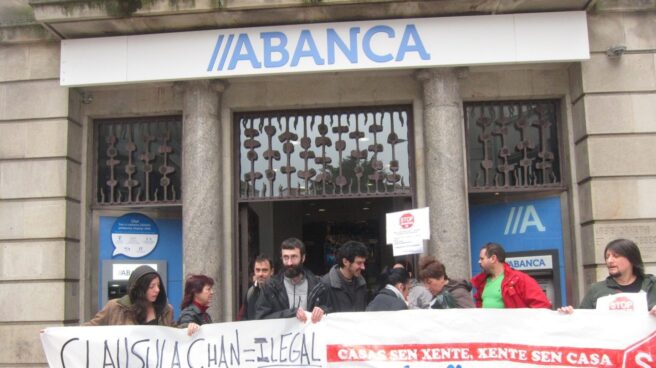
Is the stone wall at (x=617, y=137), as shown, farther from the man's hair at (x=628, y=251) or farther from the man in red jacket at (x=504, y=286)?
the man's hair at (x=628, y=251)

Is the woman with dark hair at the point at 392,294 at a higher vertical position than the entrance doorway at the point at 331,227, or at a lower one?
lower

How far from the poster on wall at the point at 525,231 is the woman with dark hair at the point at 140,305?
210 inches

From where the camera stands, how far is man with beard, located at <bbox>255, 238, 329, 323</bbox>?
19.4 ft

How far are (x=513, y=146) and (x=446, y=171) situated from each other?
143 centimetres

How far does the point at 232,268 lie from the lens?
31.0 ft

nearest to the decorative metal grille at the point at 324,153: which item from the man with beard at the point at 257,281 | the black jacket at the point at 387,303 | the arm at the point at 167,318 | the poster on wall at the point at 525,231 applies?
the poster on wall at the point at 525,231

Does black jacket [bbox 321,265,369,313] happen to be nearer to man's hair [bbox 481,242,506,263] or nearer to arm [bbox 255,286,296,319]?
arm [bbox 255,286,296,319]

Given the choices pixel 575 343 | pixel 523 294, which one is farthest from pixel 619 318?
pixel 523 294

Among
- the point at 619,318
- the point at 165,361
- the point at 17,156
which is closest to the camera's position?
the point at 619,318

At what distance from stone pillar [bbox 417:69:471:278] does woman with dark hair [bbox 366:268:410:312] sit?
2.48 m

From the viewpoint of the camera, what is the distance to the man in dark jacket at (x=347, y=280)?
20.1 feet

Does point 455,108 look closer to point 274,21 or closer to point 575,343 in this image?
point 274,21

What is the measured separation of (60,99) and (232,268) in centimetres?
350

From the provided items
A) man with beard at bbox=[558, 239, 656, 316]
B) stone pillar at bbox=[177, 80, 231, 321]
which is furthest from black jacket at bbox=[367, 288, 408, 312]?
stone pillar at bbox=[177, 80, 231, 321]
